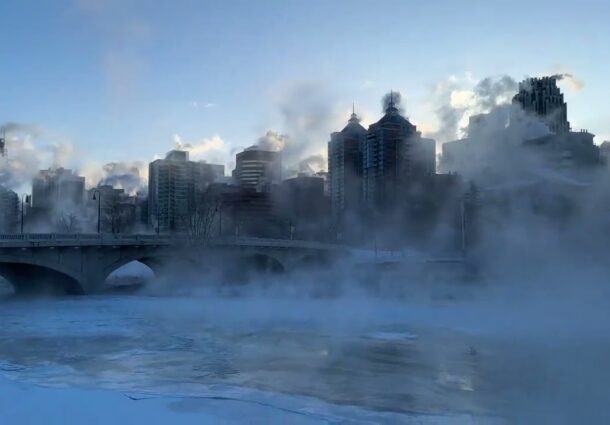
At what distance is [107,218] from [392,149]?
175 ft

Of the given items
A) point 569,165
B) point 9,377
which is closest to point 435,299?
point 569,165

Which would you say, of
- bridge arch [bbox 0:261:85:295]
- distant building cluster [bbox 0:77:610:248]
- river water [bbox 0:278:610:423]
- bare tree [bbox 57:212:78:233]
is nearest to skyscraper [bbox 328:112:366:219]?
distant building cluster [bbox 0:77:610:248]

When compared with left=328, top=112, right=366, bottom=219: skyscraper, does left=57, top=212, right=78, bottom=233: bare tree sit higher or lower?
lower

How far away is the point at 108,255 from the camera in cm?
4275

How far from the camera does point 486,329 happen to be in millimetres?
22609

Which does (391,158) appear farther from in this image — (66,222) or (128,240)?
(66,222)

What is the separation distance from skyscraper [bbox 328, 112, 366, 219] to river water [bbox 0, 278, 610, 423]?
60.2m

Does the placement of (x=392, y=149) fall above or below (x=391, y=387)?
→ above

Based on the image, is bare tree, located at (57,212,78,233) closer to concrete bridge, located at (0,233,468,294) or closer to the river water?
concrete bridge, located at (0,233,468,294)

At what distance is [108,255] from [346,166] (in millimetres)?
65369

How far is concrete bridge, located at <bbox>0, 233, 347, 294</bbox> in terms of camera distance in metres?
37.8

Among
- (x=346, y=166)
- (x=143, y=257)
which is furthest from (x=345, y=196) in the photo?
(x=143, y=257)

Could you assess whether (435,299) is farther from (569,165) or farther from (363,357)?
(363,357)

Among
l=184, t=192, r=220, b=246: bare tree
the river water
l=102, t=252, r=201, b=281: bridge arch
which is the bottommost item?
the river water
